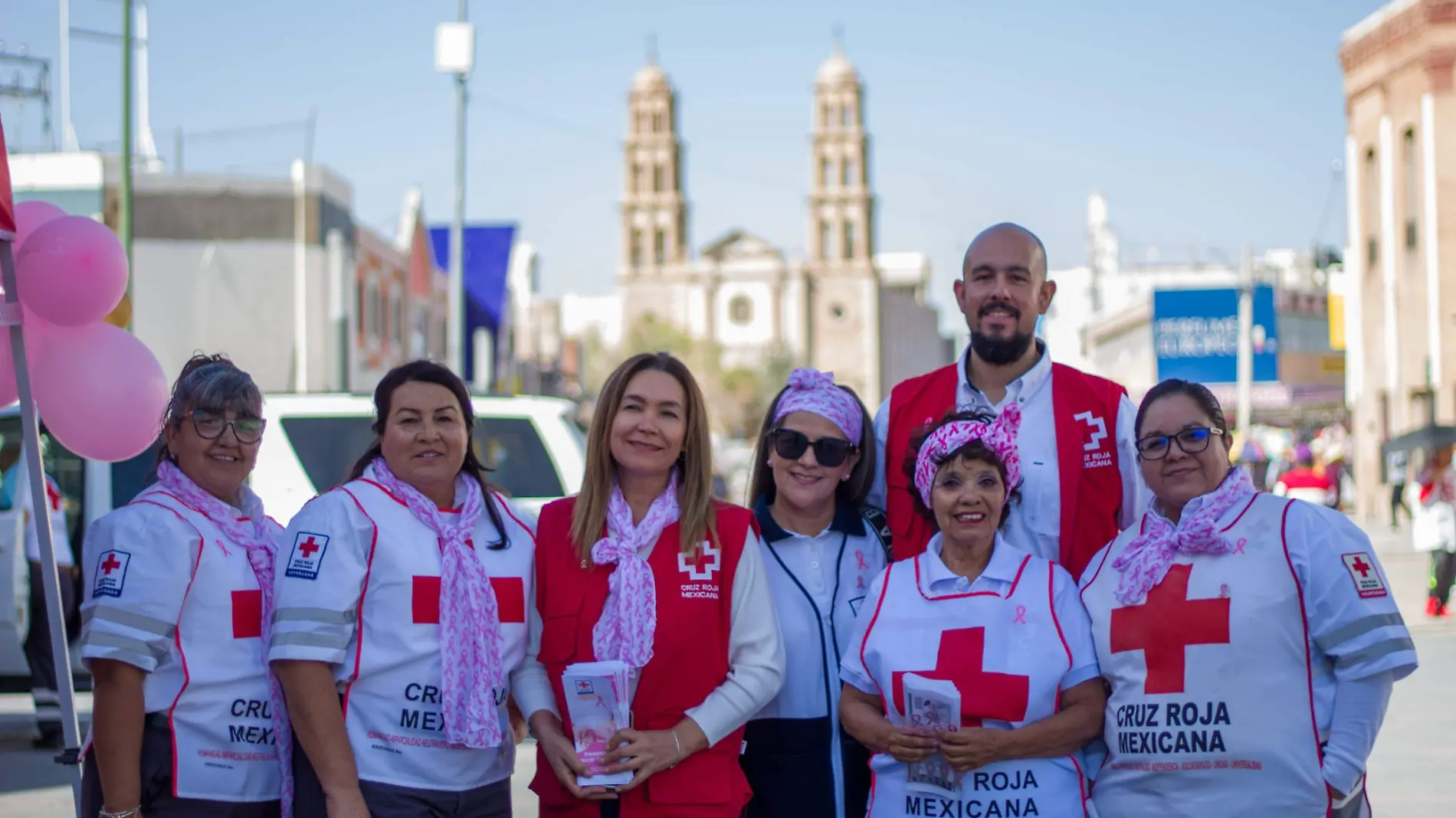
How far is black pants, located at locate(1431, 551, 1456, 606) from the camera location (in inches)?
564

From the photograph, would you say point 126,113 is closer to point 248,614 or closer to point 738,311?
point 248,614

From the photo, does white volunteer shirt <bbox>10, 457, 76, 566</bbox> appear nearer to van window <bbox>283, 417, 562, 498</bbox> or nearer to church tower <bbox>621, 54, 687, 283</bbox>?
van window <bbox>283, 417, 562, 498</bbox>

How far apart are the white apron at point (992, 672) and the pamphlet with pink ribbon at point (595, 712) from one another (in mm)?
679

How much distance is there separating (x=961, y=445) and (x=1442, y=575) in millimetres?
12432

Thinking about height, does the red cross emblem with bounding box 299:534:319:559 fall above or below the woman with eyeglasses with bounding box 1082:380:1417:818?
above

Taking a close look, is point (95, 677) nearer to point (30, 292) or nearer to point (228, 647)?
point (228, 647)

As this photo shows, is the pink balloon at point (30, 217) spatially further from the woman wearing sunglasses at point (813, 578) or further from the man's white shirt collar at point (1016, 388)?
the man's white shirt collar at point (1016, 388)

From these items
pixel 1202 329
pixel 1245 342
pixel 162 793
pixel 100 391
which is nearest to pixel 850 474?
pixel 162 793

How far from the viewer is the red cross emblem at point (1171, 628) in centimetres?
365

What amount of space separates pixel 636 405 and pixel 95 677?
57.8 inches

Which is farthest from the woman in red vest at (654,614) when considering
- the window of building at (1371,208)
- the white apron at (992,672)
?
the window of building at (1371,208)

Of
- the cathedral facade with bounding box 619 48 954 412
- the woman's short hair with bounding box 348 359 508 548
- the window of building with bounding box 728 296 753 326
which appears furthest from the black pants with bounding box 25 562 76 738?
the window of building with bounding box 728 296 753 326

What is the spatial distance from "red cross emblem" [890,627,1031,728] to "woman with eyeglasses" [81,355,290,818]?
1.62m

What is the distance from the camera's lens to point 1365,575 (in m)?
3.62
